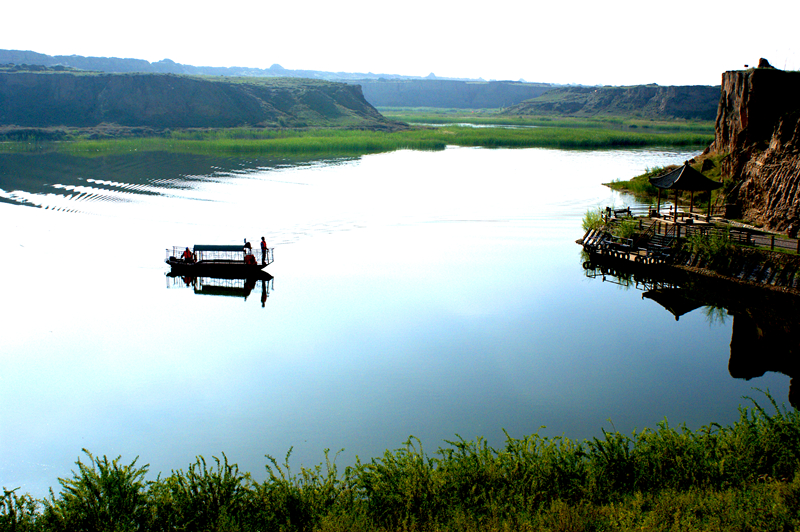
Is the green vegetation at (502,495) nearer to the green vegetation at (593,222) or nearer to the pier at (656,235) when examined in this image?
the pier at (656,235)

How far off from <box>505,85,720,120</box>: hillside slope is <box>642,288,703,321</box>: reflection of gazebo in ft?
474

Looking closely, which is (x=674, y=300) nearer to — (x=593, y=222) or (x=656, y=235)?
(x=656, y=235)

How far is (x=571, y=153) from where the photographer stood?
9081 centimetres

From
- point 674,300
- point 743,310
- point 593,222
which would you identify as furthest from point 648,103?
point 743,310

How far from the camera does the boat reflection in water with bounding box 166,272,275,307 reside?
1174 inches

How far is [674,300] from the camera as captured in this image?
27.4 metres

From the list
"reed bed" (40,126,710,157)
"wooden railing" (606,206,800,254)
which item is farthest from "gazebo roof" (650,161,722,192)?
"reed bed" (40,126,710,157)

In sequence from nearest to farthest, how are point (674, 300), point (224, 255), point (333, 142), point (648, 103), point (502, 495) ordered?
point (502, 495)
point (674, 300)
point (224, 255)
point (333, 142)
point (648, 103)

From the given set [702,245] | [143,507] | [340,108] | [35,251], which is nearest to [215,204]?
[35,251]

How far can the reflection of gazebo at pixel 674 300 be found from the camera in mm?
26109

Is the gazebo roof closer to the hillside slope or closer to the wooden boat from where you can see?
the wooden boat

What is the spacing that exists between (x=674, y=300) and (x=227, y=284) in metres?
20.3

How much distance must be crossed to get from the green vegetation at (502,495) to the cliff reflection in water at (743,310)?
6.68m

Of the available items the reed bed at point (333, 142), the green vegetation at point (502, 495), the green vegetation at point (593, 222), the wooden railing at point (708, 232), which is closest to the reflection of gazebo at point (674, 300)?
the wooden railing at point (708, 232)
